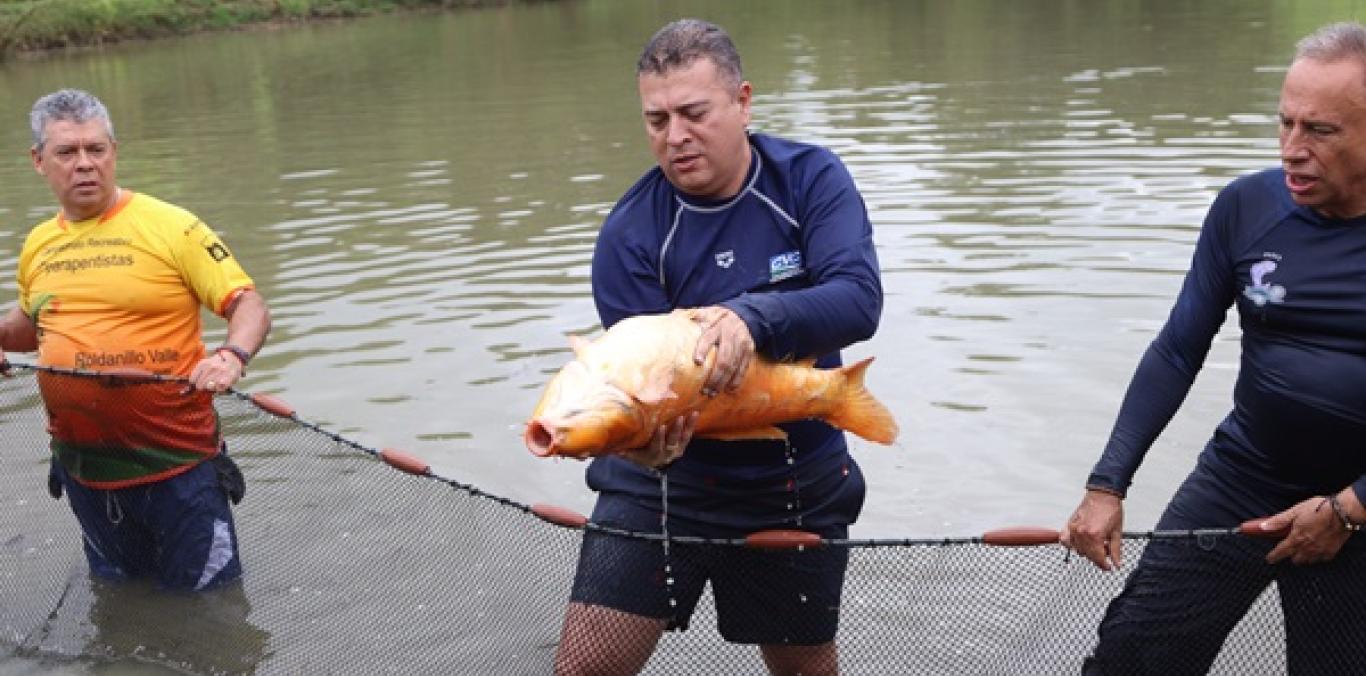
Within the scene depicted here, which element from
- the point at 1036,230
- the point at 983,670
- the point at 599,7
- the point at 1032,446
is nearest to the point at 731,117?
the point at 983,670

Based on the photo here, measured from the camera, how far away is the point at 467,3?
43500 millimetres

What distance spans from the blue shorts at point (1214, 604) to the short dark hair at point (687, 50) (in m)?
1.57

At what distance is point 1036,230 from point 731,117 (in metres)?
8.05

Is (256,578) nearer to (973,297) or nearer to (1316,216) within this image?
(1316,216)

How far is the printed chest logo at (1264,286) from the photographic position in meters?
3.45

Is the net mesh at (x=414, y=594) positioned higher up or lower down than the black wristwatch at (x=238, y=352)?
lower down

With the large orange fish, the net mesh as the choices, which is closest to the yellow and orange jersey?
the net mesh

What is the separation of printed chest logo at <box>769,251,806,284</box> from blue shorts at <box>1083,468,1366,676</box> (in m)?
1.13

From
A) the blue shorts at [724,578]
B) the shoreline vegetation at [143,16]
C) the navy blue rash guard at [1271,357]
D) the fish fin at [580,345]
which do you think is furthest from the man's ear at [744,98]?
the shoreline vegetation at [143,16]

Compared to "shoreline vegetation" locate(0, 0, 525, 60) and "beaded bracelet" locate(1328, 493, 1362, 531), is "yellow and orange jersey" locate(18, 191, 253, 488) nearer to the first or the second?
"beaded bracelet" locate(1328, 493, 1362, 531)

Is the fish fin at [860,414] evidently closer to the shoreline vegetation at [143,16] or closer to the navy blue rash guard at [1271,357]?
the navy blue rash guard at [1271,357]

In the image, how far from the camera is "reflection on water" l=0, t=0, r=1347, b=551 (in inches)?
295

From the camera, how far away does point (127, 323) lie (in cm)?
516

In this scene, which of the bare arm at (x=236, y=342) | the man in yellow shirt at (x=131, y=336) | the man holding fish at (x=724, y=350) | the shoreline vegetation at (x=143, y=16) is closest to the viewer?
the man holding fish at (x=724, y=350)
